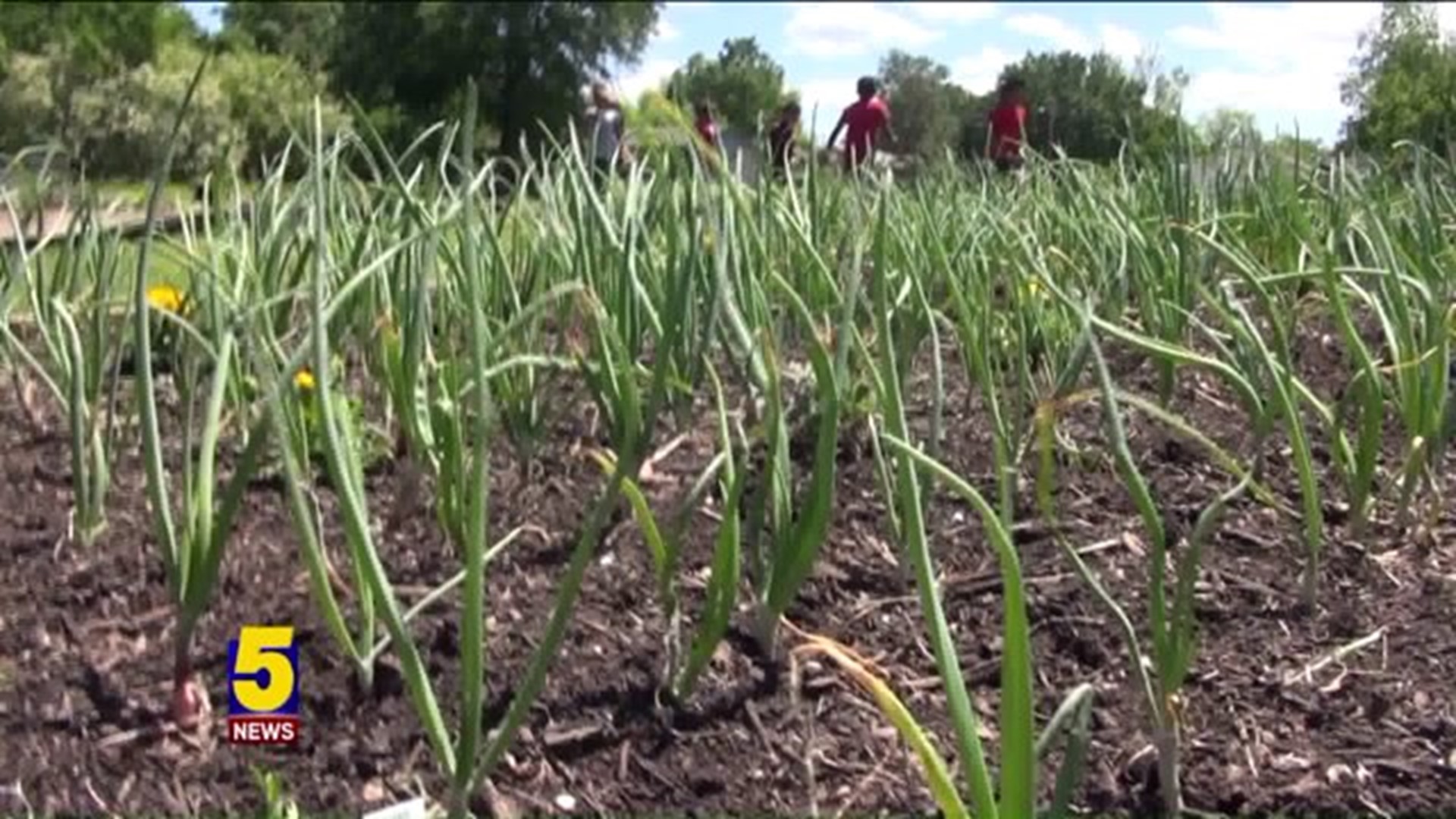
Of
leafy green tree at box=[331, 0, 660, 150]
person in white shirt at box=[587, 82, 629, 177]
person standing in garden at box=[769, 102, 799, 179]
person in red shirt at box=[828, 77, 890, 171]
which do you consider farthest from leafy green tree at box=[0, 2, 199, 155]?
leafy green tree at box=[331, 0, 660, 150]

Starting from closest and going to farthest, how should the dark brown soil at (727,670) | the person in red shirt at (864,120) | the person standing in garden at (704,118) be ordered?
1. the dark brown soil at (727,670)
2. the person standing in garden at (704,118)
3. the person in red shirt at (864,120)

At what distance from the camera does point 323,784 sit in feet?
3.99

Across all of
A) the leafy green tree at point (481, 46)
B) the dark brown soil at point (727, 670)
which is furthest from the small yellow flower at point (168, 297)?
the leafy green tree at point (481, 46)

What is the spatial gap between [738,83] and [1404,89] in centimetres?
169

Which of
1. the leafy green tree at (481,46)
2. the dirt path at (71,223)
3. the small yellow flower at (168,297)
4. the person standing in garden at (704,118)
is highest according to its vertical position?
the leafy green tree at (481,46)

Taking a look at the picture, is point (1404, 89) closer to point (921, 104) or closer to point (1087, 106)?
point (1087, 106)

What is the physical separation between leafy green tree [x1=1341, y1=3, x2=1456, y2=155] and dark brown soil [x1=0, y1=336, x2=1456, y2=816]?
6.21ft

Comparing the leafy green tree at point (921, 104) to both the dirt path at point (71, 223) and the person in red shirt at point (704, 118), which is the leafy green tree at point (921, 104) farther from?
the dirt path at point (71, 223)

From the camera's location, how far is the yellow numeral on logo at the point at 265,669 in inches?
50.6

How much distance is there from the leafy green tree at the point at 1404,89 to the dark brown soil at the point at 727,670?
74.5 inches

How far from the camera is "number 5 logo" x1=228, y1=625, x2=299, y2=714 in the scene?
128 cm

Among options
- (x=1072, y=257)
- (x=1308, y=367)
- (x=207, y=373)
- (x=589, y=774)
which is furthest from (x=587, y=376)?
(x=1308, y=367)

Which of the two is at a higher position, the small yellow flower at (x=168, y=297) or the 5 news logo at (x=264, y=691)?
the small yellow flower at (x=168, y=297)

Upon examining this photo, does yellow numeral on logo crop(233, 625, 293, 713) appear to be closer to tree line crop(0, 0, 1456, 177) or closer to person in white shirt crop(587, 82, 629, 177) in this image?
tree line crop(0, 0, 1456, 177)
